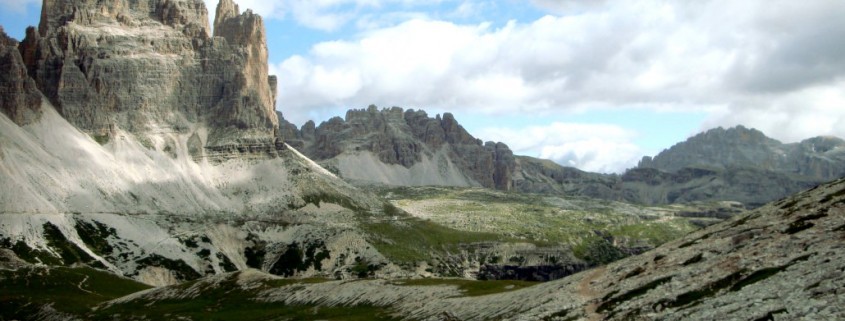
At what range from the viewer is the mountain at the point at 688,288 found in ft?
181

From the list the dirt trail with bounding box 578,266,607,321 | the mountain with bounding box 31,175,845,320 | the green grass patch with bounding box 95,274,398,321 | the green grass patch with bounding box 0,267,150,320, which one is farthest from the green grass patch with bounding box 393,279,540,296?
the green grass patch with bounding box 0,267,150,320

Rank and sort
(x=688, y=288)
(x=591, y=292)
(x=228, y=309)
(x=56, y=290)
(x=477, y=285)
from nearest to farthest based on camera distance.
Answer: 1. (x=688, y=288)
2. (x=591, y=292)
3. (x=477, y=285)
4. (x=228, y=309)
5. (x=56, y=290)

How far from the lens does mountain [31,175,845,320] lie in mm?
55091

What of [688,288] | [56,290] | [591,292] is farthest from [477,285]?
[56,290]

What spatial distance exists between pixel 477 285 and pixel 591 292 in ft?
121

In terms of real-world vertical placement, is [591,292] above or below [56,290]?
above

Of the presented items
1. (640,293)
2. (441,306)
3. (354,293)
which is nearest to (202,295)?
(354,293)

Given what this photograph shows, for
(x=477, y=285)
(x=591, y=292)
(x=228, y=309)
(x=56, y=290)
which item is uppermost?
(x=591, y=292)

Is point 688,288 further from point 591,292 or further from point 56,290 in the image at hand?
point 56,290

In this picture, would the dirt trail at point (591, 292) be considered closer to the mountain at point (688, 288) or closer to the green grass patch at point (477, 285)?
the mountain at point (688, 288)

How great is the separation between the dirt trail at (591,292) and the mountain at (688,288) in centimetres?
18

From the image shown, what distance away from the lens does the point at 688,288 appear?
65.2 meters

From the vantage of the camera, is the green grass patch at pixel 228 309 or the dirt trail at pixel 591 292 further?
the green grass patch at pixel 228 309

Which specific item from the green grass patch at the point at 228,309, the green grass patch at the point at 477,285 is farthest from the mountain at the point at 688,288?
the green grass patch at the point at 228,309
